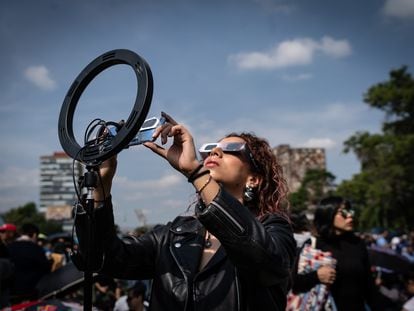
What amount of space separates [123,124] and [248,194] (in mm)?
852

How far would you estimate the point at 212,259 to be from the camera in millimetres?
2000

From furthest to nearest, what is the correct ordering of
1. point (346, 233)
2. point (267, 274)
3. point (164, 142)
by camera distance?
point (346, 233)
point (164, 142)
point (267, 274)

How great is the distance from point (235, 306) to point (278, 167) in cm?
95

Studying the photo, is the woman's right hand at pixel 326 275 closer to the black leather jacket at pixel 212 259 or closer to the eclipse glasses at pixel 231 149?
the eclipse glasses at pixel 231 149

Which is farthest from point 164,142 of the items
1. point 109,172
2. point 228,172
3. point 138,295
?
point 138,295

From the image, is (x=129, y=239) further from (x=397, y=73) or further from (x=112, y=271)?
(x=397, y=73)

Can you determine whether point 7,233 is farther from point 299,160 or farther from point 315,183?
point 299,160

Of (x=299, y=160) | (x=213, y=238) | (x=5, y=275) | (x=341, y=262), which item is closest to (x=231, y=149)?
(x=213, y=238)

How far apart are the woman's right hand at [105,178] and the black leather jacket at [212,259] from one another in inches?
1.8

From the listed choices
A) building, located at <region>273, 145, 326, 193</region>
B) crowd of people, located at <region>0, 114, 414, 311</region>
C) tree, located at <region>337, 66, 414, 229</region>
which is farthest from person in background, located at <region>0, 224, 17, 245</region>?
building, located at <region>273, 145, 326, 193</region>

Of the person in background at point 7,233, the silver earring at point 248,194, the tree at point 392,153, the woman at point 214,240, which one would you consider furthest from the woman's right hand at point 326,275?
the tree at point 392,153

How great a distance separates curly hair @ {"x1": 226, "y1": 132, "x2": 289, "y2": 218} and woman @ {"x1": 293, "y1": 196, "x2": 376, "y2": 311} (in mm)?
1689

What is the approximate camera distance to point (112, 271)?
6.96 feet

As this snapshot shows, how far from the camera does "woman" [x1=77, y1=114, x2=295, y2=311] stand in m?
1.72
